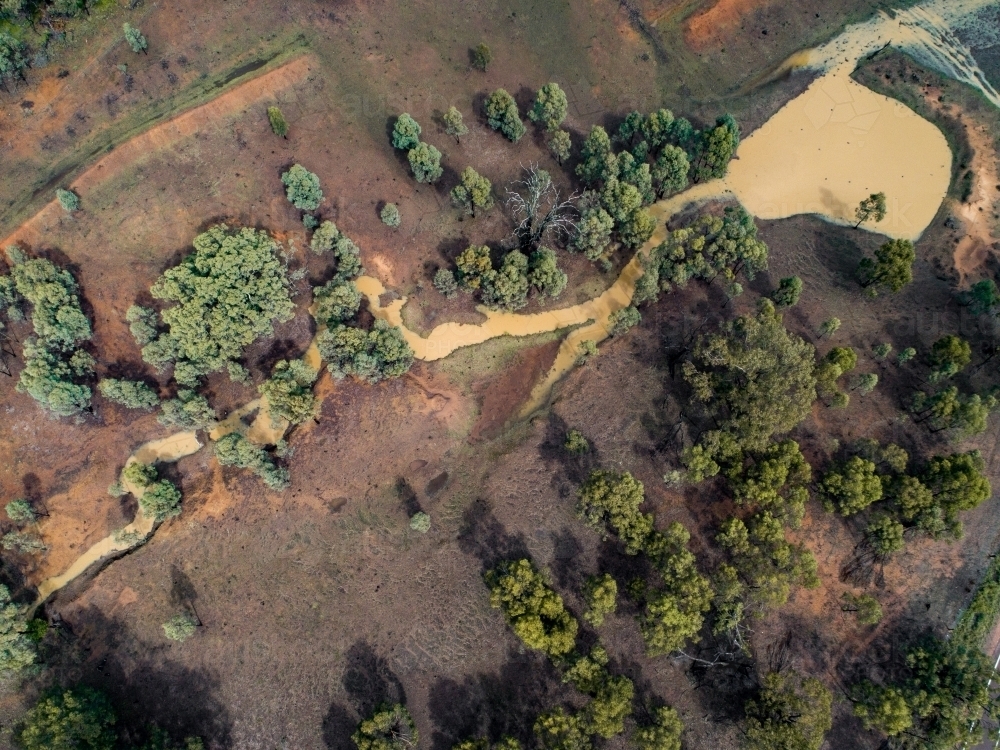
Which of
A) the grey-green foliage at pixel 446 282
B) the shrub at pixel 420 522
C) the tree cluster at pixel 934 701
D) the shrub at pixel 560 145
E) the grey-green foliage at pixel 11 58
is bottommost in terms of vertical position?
the tree cluster at pixel 934 701

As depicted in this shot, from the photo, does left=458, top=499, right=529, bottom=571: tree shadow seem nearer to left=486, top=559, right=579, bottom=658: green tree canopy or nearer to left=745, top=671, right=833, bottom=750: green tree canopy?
left=486, top=559, right=579, bottom=658: green tree canopy

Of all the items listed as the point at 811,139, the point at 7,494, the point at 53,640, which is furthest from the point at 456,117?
the point at 53,640

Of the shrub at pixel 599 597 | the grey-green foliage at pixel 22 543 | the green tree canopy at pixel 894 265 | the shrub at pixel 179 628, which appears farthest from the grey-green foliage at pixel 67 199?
the green tree canopy at pixel 894 265

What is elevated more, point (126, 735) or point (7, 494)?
point (7, 494)

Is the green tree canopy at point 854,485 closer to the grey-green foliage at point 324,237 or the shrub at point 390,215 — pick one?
the shrub at point 390,215

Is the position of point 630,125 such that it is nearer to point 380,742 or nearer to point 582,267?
point 582,267

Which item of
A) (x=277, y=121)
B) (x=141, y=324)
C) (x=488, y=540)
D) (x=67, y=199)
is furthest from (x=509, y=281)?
(x=67, y=199)
